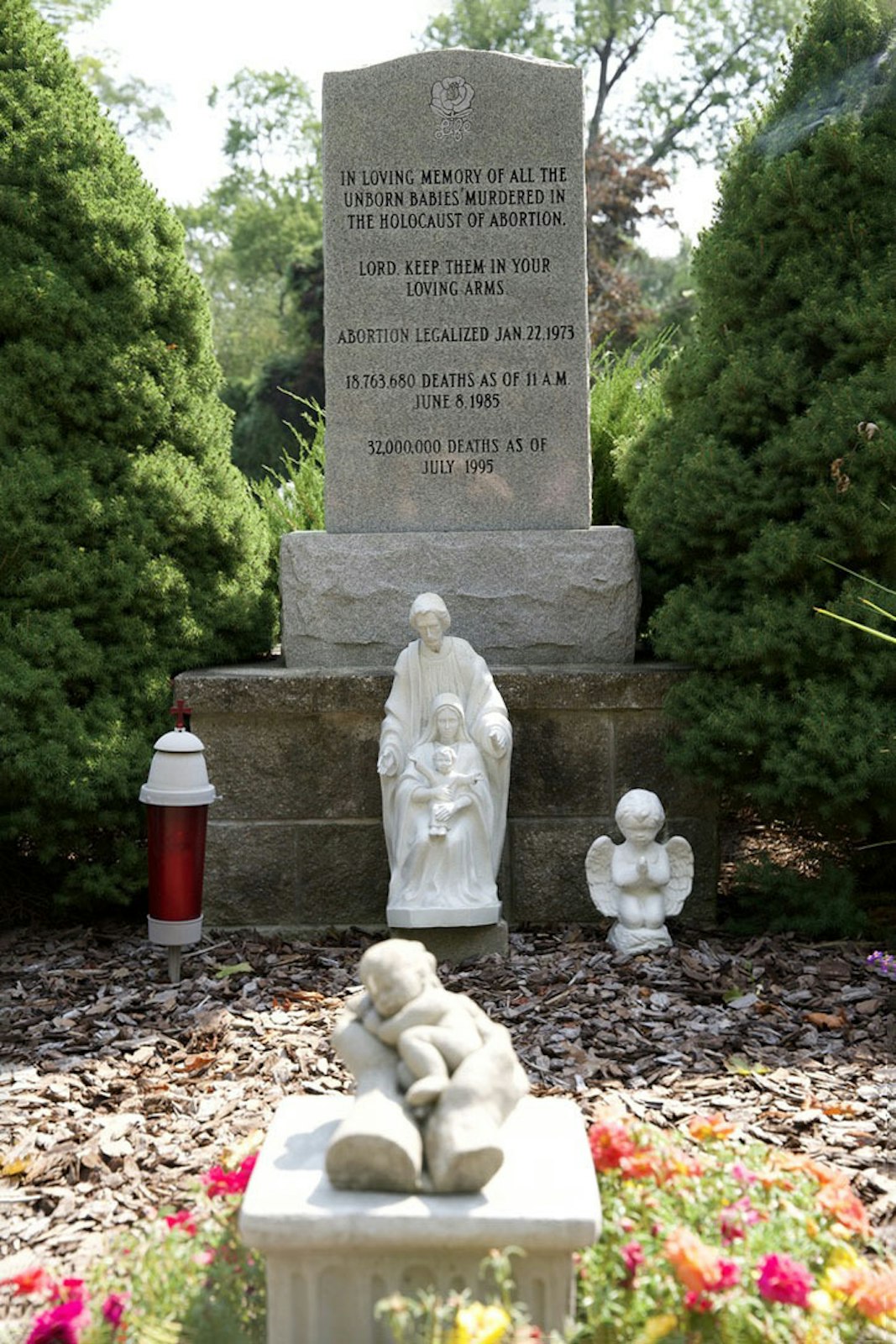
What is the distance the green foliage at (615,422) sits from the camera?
665 cm

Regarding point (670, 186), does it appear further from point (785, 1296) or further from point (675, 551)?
point (785, 1296)

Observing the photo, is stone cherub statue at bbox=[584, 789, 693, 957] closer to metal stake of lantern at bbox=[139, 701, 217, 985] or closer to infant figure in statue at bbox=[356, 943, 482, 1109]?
metal stake of lantern at bbox=[139, 701, 217, 985]

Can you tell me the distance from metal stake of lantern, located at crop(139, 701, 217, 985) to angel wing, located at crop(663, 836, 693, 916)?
166 cm

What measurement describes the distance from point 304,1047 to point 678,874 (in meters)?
1.62

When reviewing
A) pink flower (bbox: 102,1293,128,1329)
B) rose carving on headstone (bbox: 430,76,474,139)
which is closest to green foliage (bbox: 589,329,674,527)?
rose carving on headstone (bbox: 430,76,474,139)

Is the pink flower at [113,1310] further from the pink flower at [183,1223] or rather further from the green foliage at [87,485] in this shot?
the green foliage at [87,485]

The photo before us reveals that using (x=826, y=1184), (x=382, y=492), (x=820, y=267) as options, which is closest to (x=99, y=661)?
(x=382, y=492)

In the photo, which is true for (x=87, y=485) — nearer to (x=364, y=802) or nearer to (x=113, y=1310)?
(x=364, y=802)

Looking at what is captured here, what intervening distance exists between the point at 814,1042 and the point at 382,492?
295 cm

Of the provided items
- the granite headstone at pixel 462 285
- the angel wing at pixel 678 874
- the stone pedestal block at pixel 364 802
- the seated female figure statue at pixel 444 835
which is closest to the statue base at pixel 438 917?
the seated female figure statue at pixel 444 835

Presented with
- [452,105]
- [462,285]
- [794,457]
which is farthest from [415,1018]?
[452,105]

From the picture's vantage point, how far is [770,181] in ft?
17.5

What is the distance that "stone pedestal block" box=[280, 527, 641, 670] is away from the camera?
5.64 m

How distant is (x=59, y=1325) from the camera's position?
220cm
